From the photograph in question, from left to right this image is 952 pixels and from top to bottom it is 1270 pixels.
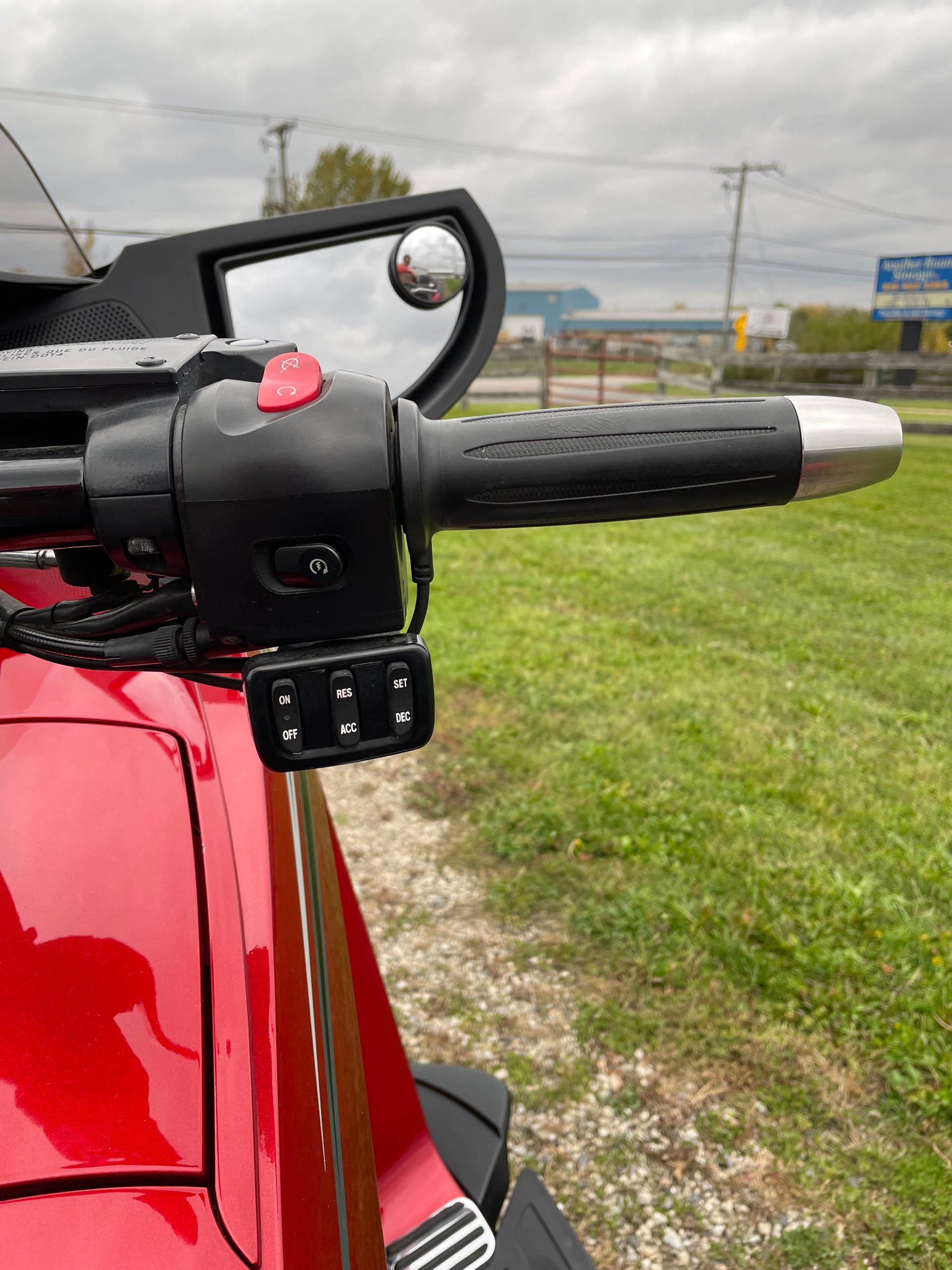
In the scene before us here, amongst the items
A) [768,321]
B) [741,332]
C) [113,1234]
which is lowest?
[113,1234]

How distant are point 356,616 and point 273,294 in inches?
33.2

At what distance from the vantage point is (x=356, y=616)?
604 millimetres

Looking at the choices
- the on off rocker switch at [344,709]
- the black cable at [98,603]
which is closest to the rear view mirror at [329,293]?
the black cable at [98,603]

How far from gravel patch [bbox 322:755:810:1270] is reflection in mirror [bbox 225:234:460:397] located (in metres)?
1.78

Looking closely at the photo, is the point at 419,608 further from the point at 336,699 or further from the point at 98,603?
the point at 98,603

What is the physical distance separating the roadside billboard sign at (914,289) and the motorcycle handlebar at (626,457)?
66.8 feet

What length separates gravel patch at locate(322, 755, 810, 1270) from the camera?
1.86 meters

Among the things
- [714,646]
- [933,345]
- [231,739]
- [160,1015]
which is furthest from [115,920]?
[933,345]

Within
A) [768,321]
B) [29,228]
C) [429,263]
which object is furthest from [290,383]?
[768,321]

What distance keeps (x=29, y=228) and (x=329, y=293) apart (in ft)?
1.59

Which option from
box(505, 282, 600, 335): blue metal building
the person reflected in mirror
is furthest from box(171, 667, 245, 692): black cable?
box(505, 282, 600, 335): blue metal building

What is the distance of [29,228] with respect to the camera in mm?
1335

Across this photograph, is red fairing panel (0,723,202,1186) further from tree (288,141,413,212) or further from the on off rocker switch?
tree (288,141,413,212)

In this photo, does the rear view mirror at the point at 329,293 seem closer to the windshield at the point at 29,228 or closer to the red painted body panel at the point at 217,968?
the windshield at the point at 29,228
